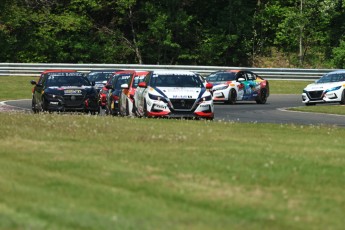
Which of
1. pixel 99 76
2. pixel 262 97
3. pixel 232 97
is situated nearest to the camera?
pixel 232 97

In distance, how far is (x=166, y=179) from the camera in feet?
39.8

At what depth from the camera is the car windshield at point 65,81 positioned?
32.7 metres

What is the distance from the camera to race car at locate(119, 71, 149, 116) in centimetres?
2848

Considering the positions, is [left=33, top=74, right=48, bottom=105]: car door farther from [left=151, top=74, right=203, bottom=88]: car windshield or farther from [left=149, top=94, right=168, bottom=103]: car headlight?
[left=149, top=94, right=168, bottom=103]: car headlight

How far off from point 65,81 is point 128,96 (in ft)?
15.2

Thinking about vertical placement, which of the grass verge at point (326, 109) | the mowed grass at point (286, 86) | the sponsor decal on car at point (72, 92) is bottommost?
the mowed grass at point (286, 86)

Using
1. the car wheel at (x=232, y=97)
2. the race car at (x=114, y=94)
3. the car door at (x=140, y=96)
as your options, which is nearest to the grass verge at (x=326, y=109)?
the car wheel at (x=232, y=97)

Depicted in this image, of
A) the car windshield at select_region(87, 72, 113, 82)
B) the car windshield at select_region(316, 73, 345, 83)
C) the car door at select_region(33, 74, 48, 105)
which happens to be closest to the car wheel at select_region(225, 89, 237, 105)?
the car windshield at select_region(316, 73, 345, 83)

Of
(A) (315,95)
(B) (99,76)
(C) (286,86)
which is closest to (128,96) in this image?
(A) (315,95)

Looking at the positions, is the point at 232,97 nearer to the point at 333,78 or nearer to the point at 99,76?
the point at 333,78

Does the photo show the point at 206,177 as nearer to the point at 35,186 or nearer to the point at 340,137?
the point at 35,186

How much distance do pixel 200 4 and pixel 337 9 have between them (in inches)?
322

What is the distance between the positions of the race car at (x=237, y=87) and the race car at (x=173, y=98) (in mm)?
13451

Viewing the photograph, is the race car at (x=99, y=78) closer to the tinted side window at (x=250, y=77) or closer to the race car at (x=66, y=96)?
the tinted side window at (x=250, y=77)
